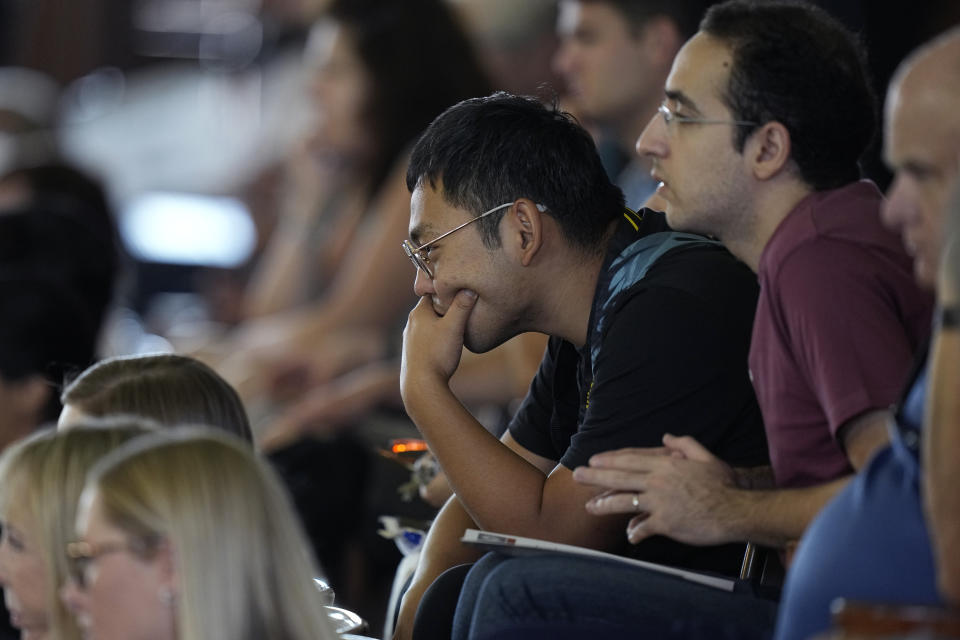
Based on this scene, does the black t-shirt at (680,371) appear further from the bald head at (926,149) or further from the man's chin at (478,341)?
the bald head at (926,149)

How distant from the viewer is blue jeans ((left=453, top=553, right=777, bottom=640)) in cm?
179

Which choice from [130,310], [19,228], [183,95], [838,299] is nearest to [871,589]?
[838,299]

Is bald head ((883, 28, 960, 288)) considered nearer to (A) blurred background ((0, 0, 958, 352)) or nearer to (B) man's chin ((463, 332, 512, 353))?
(B) man's chin ((463, 332, 512, 353))

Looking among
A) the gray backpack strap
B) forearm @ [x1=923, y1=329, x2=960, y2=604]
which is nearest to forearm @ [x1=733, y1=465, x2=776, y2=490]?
the gray backpack strap

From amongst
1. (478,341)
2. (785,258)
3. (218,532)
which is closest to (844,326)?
(785,258)

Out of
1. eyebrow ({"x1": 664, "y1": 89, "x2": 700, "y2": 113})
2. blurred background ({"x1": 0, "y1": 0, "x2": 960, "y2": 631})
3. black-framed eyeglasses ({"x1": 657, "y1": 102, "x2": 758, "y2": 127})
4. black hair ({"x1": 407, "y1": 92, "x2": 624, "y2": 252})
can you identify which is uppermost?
eyebrow ({"x1": 664, "y1": 89, "x2": 700, "y2": 113})

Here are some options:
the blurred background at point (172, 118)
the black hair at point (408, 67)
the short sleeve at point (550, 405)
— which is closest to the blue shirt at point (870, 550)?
the short sleeve at point (550, 405)

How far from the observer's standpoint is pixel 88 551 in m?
1.57

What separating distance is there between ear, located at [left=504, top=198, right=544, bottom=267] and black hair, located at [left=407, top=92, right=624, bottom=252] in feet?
0.05

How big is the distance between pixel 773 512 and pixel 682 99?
2.02ft

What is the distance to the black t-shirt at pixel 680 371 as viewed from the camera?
2.04 m

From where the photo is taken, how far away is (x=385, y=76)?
169 inches

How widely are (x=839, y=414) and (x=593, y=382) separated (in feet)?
1.48

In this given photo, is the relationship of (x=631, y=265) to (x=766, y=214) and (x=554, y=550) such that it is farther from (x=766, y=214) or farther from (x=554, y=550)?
(x=554, y=550)
